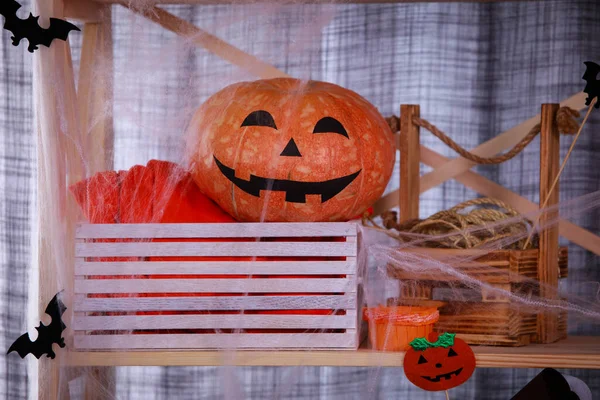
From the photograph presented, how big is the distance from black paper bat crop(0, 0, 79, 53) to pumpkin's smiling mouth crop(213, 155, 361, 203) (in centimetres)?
29

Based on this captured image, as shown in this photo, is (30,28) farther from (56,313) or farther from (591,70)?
(591,70)

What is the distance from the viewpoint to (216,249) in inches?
42.2

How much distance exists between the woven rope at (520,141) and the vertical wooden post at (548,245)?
0.07 ft

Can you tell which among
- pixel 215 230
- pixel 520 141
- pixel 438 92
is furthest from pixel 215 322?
pixel 438 92

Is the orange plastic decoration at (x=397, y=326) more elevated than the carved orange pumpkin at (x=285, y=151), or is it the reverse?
the carved orange pumpkin at (x=285, y=151)

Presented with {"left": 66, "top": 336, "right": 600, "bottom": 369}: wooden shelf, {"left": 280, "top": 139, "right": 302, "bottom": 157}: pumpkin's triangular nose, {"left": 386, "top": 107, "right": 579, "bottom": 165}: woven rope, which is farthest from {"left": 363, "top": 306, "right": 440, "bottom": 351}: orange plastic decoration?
{"left": 386, "top": 107, "right": 579, "bottom": 165}: woven rope

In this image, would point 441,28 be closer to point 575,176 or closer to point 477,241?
point 575,176

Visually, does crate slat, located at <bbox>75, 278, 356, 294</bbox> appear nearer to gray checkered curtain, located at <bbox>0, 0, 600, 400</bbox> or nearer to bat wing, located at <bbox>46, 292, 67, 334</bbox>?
bat wing, located at <bbox>46, 292, 67, 334</bbox>

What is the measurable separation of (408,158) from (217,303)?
52 cm

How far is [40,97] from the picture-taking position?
3.45 ft

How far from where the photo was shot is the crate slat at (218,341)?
3.50 ft

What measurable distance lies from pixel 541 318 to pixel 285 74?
22.6 inches

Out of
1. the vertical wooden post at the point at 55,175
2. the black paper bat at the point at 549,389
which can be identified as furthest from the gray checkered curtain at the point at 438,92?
the black paper bat at the point at 549,389

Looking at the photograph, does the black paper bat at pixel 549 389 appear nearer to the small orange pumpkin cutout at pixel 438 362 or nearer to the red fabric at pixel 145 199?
the small orange pumpkin cutout at pixel 438 362
